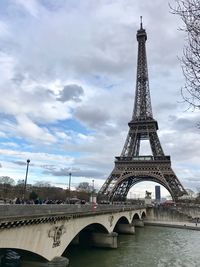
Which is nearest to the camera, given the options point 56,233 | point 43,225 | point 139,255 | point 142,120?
point 43,225

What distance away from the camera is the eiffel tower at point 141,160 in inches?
3282

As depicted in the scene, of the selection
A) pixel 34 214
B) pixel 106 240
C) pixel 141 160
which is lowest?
pixel 106 240

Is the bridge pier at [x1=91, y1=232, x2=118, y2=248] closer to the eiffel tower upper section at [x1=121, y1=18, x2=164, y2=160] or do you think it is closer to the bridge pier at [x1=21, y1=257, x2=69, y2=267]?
the bridge pier at [x1=21, y1=257, x2=69, y2=267]

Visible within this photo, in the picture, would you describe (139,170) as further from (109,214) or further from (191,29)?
(191,29)

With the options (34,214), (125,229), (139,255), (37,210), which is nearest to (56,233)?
(37,210)

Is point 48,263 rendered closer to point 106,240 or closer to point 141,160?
point 106,240

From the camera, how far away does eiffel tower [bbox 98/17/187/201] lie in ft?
274

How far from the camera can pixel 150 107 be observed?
9856 centimetres

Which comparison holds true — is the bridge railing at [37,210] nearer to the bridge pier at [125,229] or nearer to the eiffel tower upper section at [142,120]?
the bridge pier at [125,229]

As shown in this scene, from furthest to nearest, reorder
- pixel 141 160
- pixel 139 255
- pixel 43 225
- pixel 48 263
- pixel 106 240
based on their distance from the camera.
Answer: pixel 141 160, pixel 106 240, pixel 139 255, pixel 48 263, pixel 43 225

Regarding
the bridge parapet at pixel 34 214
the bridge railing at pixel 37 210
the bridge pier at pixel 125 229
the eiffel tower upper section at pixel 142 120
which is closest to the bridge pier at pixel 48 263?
the bridge parapet at pixel 34 214

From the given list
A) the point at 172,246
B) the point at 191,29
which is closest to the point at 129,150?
the point at 172,246

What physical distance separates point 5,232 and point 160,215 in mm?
71164

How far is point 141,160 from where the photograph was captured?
287 feet
